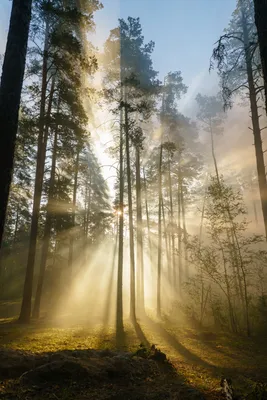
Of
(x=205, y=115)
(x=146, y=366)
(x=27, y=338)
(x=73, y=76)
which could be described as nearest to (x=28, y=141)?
(x=73, y=76)

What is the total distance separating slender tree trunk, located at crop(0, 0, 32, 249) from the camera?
4.41 metres

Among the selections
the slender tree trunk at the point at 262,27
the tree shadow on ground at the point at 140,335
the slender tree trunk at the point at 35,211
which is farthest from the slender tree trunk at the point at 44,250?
the slender tree trunk at the point at 262,27

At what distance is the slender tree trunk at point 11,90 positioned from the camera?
14.5 feet

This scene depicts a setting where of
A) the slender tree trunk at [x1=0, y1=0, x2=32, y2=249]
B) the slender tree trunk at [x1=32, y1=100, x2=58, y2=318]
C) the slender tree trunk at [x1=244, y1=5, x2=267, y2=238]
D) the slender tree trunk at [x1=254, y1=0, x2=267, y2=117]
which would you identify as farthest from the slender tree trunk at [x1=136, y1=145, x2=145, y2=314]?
the slender tree trunk at [x1=254, y1=0, x2=267, y2=117]

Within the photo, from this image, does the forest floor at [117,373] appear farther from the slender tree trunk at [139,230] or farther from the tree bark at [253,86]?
the slender tree trunk at [139,230]

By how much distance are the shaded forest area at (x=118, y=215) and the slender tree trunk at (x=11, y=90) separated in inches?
0.9

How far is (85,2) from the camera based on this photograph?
11.3m

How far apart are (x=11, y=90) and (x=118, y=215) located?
1112 cm

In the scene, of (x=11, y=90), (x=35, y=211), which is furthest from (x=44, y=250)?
(x=11, y=90)

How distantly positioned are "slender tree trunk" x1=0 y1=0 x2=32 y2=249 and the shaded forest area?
0.02m

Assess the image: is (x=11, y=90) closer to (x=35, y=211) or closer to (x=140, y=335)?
(x=35, y=211)

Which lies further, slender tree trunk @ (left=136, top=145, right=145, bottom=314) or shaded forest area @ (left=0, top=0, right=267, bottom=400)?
slender tree trunk @ (left=136, top=145, right=145, bottom=314)

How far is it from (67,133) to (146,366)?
1073 cm

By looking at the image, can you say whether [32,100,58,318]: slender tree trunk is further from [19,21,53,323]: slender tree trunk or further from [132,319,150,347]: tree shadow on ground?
[132,319,150,347]: tree shadow on ground
